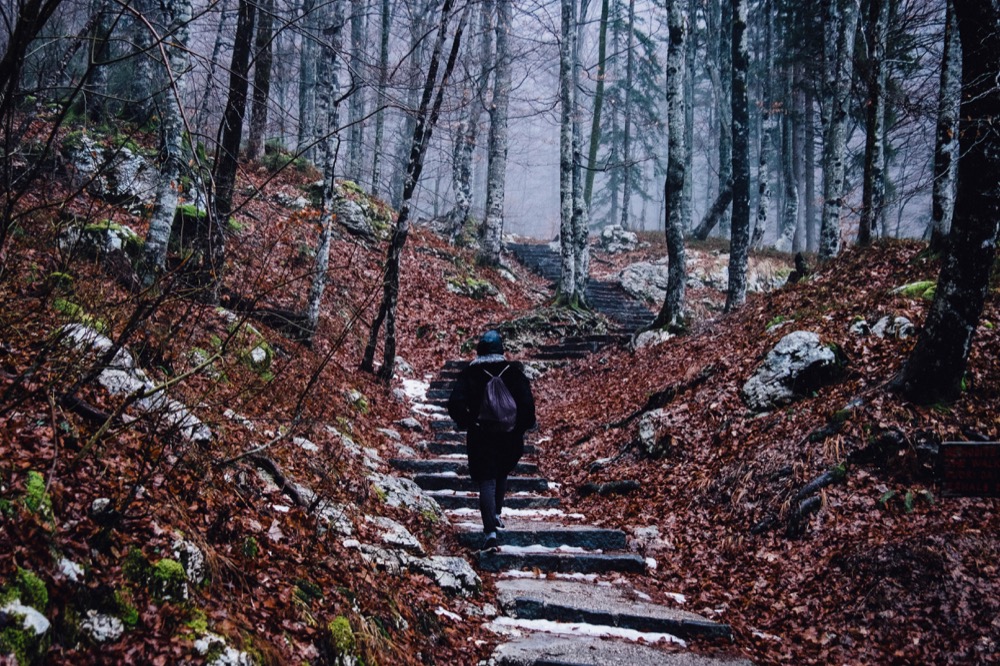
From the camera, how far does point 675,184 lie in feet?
42.4

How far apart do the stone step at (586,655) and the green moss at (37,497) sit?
2.69m

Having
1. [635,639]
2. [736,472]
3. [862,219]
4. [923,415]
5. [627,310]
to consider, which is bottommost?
[635,639]

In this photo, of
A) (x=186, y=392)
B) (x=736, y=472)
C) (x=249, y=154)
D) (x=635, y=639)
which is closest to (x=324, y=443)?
(x=186, y=392)

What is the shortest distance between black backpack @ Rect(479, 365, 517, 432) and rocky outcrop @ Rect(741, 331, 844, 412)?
3712 millimetres

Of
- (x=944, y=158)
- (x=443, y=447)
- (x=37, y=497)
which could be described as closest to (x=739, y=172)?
(x=944, y=158)

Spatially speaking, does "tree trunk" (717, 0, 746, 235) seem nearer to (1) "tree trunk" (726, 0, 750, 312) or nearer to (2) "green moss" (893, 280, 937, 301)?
(1) "tree trunk" (726, 0, 750, 312)

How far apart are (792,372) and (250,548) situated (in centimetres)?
665

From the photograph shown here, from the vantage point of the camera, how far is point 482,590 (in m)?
5.25

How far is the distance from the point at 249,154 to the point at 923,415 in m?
17.2

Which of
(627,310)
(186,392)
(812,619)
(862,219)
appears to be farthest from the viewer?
(627,310)

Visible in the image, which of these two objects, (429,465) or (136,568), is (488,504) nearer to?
(429,465)

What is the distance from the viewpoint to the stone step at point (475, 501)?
24.1ft

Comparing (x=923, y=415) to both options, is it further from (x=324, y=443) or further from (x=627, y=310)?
(x=627, y=310)

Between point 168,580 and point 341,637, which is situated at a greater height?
point 168,580
